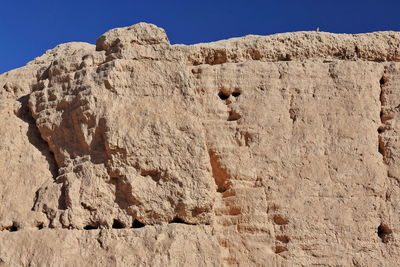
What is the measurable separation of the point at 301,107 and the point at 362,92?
67cm

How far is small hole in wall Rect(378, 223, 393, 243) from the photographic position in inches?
218

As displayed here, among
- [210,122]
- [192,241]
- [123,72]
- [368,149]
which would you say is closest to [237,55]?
[210,122]

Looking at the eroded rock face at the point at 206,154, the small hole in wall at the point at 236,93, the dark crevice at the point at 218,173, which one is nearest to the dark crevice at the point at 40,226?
the eroded rock face at the point at 206,154

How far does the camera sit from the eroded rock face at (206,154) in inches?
209

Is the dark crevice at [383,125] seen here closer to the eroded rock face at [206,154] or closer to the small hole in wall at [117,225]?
the eroded rock face at [206,154]

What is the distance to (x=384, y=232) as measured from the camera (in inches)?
220

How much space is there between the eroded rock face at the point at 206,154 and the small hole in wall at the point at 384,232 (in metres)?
0.01

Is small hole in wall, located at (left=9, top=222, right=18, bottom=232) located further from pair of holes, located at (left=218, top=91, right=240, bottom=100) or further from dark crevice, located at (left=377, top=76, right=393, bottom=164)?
dark crevice, located at (left=377, top=76, right=393, bottom=164)

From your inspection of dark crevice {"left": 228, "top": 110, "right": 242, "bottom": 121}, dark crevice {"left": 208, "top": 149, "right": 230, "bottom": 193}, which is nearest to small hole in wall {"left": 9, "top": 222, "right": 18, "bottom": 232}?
dark crevice {"left": 208, "top": 149, "right": 230, "bottom": 193}

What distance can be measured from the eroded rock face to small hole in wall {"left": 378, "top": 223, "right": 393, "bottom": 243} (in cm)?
1

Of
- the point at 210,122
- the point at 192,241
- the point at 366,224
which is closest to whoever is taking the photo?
the point at 192,241

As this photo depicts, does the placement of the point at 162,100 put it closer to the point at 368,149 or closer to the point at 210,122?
the point at 210,122

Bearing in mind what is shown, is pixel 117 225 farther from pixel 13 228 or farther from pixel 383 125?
pixel 383 125

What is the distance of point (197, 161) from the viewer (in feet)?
18.0
